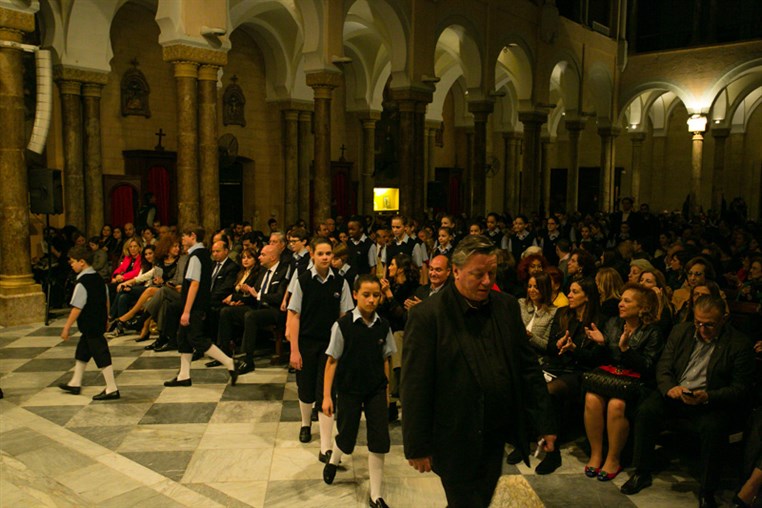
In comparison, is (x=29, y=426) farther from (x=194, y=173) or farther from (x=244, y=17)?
(x=244, y=17)

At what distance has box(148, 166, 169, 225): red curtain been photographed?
17125 millimetres

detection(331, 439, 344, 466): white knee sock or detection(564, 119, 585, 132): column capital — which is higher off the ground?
detection(564, 119, 585, 132): column capital

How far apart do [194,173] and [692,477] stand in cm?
906

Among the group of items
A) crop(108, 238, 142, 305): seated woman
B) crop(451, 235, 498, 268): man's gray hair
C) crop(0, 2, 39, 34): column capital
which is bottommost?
crop(108, 238, 142, 305): seated woman

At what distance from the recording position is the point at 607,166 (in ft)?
86.3

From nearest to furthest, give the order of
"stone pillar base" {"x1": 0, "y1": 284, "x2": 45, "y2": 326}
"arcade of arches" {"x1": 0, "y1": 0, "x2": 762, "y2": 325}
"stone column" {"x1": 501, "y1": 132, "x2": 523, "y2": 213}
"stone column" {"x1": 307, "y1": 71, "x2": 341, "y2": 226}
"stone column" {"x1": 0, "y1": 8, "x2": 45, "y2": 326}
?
"stone column" {"x1": 0, "y1": 8, "x2": 45, "y2": 326} → "stone pillar base" {"x1": 0, "y1": 284, "x2": 45, "y2": 326} → "arcade of arches" {"x1": 0, "y1": 0, "x2": 762, "y2": 325} → "stone column" {"x1": 307, "y1": 71, "x2": 341, "y2": 226} → "stone column" {"x1": 501, "y1": 132, "x2": 523, "y2": 213}

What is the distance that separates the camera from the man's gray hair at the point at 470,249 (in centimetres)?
308

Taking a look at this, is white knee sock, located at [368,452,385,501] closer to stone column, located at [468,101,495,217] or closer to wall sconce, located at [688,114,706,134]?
stone column, located at [468,101,495,217]

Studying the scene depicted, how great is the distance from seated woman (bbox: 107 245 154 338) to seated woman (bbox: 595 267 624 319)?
649cm

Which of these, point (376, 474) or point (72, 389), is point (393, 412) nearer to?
point (376, 474)

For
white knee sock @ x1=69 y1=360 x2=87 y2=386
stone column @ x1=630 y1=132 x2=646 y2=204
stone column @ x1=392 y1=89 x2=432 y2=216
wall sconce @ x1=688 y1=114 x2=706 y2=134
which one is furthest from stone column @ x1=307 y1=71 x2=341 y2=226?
stone column @ x1=630 y1=132 x2=646 y2=204

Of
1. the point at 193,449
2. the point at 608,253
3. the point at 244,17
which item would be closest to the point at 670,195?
the point at 244,17

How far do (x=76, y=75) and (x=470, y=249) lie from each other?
13.4 metres

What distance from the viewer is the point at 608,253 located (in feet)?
28.3
